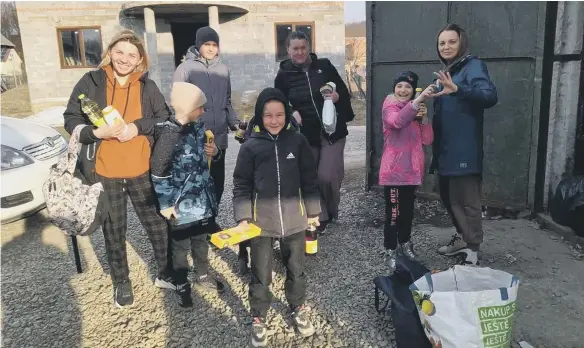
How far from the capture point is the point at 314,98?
12.9ft

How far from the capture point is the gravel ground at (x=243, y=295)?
2801mm

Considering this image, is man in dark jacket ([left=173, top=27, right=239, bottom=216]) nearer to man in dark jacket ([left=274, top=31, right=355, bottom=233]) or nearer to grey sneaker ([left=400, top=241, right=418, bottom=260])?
man in dark jacket ([left=274, top=31, right=355, bottom=233])

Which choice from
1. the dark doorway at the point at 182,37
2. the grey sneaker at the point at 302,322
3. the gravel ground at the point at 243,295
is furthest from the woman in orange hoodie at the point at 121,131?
Answer: the dark doorway at the point at 182,37

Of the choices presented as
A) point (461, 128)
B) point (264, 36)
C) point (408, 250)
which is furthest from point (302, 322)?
point (264, 36)

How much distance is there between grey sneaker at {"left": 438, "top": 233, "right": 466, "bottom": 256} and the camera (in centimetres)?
379

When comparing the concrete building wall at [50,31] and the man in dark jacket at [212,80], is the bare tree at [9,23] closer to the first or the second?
the concrete building wall at [50,31]

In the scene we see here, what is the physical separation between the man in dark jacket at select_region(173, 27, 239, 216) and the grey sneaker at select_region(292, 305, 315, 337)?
1355mm

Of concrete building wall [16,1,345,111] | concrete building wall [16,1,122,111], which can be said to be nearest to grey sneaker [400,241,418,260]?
concrete building wall [16,1,345,111]

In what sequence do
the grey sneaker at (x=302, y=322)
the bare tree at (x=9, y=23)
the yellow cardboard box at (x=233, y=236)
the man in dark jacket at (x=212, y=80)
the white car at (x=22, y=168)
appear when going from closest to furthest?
the yellow cardboard box at (x=233, y=236)
the grey sneaker at (x=302, y=322)
the man in dark jacket at (x=212, y=80)
the white car at (x=22, y=168)
the bare tree at (x=9, y=23)

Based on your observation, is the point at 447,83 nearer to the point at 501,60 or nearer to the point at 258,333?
the point at 501,60

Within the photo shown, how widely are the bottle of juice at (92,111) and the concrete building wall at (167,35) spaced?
12.8 metres

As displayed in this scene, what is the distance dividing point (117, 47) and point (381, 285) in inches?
90.6

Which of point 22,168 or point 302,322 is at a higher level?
point 22,168

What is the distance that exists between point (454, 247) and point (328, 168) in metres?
1.31
